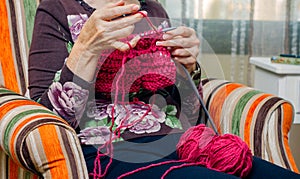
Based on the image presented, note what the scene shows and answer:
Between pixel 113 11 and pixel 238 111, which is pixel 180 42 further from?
pixel 238 111

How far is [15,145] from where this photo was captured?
93 cm

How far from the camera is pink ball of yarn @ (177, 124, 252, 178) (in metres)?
0.98

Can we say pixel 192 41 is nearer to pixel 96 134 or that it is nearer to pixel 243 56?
pixel 96 134

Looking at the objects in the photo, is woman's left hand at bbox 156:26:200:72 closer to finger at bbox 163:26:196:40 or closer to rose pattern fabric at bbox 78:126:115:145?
finger at bbox 163:26:196:40

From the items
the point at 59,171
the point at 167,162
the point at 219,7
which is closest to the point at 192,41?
the point at 167,162

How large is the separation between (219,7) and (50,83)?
1.16 meters

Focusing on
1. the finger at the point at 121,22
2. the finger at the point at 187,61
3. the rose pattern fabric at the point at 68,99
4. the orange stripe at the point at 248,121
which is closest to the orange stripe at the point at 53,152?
the rose pattern fabric at the point at 68,99

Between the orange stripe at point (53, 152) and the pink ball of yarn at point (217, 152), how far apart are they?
9.6 inches

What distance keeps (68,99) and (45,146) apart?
15 cm

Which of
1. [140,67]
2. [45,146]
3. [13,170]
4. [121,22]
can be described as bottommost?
[13,170]

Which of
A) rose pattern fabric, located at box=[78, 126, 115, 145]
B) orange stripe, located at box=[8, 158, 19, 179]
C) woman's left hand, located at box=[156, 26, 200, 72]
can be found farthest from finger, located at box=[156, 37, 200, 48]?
orange stripe, located at box=[8, 158, 19, 179]

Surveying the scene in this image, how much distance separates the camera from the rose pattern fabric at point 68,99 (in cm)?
104

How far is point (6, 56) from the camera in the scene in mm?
1425

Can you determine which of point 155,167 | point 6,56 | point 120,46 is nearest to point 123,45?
point 120,46
